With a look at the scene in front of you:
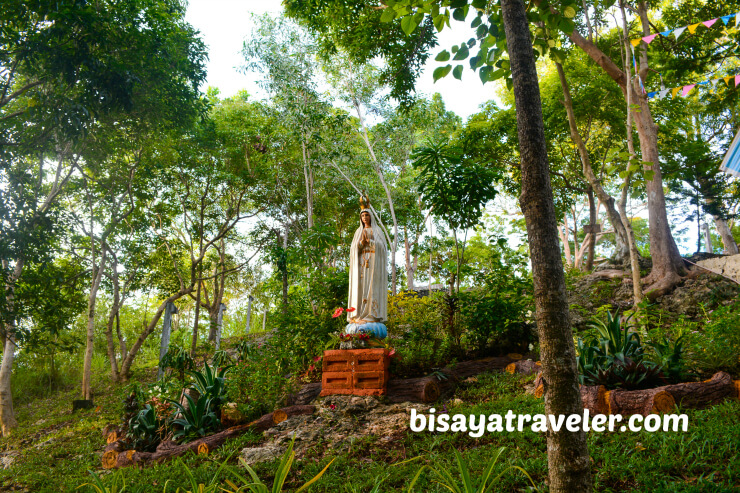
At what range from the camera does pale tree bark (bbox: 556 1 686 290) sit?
8.54 metres

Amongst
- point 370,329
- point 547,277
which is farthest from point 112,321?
point 547,277

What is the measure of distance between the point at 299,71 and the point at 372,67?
136 inches

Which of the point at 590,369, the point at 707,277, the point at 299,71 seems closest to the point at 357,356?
the point at 590,369

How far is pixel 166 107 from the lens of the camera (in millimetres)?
8945

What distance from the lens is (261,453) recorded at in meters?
3.86

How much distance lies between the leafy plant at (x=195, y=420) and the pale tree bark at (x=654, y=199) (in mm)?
8079

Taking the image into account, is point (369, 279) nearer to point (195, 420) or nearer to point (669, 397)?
point (195, 420)

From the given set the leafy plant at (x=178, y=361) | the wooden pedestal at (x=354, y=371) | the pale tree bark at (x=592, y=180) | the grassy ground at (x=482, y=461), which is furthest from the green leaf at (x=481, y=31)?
the leafy plant at (x=178, y=361)

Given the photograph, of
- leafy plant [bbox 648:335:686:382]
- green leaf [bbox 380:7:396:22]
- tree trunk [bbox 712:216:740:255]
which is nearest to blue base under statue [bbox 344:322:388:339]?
leafy plant [bbox 648:335:686:382]

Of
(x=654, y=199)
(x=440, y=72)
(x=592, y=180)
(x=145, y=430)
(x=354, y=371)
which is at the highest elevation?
(x=592, y=180)

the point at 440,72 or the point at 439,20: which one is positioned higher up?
the point at 439,20

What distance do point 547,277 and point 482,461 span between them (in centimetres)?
177

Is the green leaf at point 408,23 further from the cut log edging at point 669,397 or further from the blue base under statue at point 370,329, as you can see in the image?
the blue base under statue at point 370,329

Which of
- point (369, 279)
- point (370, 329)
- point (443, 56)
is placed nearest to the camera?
point (443, 56)
